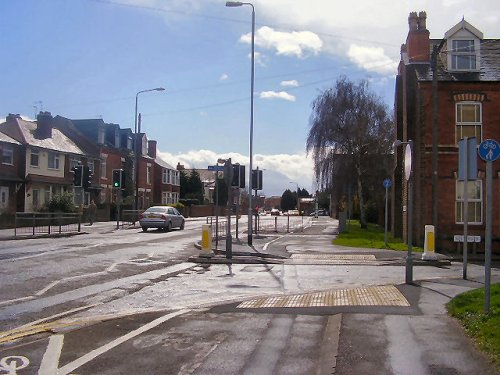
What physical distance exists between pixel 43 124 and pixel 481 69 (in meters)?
33.6

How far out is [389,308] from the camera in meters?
9.13

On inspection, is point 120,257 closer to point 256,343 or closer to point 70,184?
point 256,343

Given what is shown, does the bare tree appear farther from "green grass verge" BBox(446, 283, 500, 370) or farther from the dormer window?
"green grass verge" BBox(446, 283, 500, 370)

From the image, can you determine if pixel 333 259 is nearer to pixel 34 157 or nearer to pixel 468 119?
pixel 468 119

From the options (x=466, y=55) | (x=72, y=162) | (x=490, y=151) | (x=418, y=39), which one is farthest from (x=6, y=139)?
(x=490, y=151)

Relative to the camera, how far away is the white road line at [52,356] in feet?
19.5

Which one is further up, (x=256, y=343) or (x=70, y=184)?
(x=70, y=184)

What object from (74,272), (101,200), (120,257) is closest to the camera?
(74,272)

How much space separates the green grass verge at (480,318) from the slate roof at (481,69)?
15.9m

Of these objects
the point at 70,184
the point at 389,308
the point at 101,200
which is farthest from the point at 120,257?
the point at 101,200

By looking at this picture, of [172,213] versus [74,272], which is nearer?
[74,272]

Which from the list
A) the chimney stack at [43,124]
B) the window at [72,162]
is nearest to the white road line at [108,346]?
the chimney stack at [43,124]

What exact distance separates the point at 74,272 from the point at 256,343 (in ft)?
27.1

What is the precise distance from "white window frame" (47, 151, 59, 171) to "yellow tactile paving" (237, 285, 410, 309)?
36832 mm
